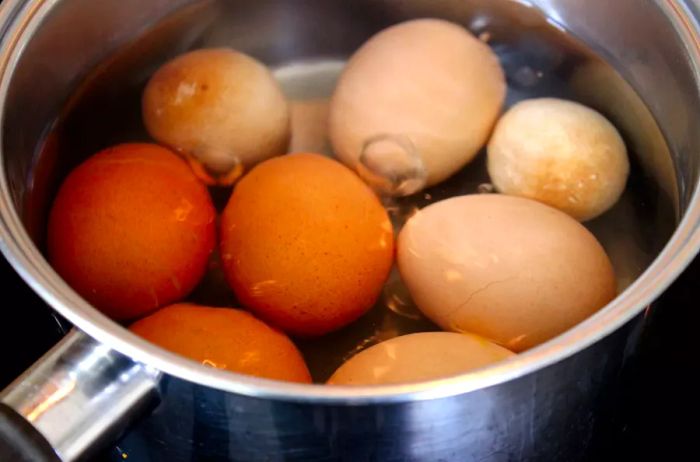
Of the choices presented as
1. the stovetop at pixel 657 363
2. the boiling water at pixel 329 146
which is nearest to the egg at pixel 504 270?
the boiling water at pixel 329 146

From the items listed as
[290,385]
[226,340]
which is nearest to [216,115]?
[226,340]

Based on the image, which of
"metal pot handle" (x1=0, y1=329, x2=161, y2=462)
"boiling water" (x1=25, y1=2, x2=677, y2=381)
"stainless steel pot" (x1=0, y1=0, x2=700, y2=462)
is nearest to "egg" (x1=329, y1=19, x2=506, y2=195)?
"boiling water" (x1=25, y1=2, x2=677, y2=381)

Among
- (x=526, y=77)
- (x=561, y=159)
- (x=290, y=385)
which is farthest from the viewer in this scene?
(x=526, y=77)

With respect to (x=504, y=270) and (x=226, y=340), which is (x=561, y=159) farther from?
(x=226, y=340)

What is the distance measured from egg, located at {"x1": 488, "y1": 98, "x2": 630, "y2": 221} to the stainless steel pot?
46 millimetres

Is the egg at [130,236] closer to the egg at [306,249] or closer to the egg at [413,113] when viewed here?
the egg at [306,249]

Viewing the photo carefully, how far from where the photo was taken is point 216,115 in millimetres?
742

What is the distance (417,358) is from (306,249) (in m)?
0.13

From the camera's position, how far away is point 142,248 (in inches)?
24.8

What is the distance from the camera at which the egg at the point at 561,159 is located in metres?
0.71

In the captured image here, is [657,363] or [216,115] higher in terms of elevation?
[216,115]

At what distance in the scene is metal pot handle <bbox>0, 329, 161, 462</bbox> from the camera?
1.49 ft

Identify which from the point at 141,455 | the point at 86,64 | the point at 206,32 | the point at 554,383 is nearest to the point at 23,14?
the point at 86,64

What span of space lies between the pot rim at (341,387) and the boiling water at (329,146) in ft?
0.40
